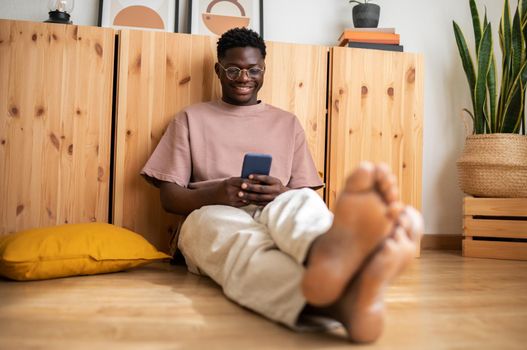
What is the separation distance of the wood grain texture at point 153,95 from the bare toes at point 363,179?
1.40 metres

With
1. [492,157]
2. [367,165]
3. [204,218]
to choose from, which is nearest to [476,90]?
[492,157]

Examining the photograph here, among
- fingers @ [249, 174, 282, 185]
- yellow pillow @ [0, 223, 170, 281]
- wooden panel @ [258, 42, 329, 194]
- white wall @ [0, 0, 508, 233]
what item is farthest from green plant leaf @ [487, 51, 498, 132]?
yellow pillow @ [0, 223, 170, 281]

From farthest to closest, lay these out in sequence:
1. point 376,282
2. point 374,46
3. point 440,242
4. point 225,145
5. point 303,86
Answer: point 440,242 < point 374,46 < point 303,86 < point 225,145 < point 376,282

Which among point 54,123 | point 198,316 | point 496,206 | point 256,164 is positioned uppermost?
point 54,123

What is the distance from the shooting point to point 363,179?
0.94 m

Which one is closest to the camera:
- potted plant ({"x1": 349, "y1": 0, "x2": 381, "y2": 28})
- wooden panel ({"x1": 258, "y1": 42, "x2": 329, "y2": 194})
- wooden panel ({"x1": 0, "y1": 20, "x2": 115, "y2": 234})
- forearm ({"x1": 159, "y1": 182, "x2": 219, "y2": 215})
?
forearm ({"x1": 159, "y1": 182, "x2": 219, "y2": 215})

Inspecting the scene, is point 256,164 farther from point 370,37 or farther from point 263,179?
point 370,37

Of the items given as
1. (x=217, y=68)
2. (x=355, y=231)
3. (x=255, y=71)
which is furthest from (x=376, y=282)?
(x=217, y=68)

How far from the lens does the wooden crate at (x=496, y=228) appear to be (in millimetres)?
2443

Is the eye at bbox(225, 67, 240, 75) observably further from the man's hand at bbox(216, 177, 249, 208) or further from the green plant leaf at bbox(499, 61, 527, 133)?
the green plant leaf at bbox(499, 61, 527, 133)

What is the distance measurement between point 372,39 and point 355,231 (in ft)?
5.72

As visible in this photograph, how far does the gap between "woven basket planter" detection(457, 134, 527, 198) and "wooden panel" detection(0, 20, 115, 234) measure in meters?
1.80

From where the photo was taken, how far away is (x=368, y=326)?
971mm

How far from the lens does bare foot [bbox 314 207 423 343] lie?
0.91m
